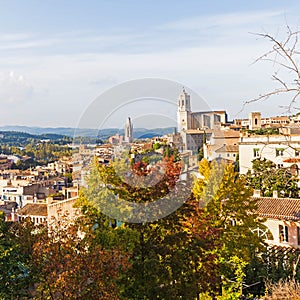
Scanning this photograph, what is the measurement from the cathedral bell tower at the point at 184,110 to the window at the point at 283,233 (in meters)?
4.45

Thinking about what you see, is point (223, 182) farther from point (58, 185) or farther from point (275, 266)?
point (58, 185)

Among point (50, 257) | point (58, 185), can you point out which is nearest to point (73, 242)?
point (50, 257)

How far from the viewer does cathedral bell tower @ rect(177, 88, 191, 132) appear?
10.5 m

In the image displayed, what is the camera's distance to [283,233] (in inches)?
599

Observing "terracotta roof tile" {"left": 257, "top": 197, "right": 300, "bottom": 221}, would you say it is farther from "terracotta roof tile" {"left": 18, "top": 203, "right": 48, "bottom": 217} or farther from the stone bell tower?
"terracotta roof tile" {"left": 18, "top": 203, "right": 48, "bottom": 217}

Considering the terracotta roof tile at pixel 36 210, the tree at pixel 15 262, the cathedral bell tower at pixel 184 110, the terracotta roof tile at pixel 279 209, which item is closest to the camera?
the tree at pixel 15 262

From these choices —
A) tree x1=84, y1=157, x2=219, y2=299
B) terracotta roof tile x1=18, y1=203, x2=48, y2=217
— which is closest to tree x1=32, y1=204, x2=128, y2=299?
tree x1=84, y1=157, x2=219, y2=299

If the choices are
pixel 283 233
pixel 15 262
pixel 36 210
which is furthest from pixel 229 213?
pixel 36 210

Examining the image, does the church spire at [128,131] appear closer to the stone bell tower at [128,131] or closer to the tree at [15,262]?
the stone bell tower at [128,131]

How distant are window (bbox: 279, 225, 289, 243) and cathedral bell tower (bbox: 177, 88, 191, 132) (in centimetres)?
445

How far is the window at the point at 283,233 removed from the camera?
15.1m

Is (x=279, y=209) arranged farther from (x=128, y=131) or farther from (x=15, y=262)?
(x=15, y=262)

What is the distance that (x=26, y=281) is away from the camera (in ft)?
25.4

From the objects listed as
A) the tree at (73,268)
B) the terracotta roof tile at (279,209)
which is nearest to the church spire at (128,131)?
the tree at (73,268)
